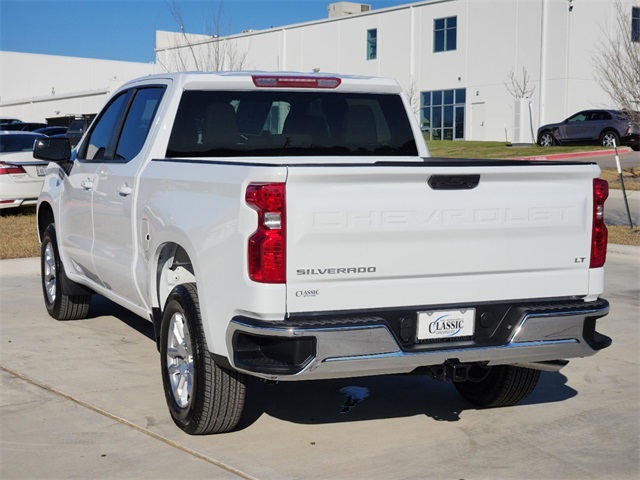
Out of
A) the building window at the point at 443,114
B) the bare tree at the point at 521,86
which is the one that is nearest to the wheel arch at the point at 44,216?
the bare tree at the point at 521,86

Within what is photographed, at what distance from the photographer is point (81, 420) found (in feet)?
19.1

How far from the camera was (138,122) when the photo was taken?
688 cm

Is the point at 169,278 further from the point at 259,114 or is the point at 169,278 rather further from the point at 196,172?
the point at 259,114

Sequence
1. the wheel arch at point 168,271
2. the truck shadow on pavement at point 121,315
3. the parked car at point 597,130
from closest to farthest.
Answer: the wheel arch at point 168,271, the truck shadow on pavement at point 121,315, the parked car at point 597,130

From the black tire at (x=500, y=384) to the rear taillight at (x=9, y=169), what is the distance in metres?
13.3

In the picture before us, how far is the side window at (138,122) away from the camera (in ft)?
21.8

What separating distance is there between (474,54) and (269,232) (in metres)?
44.5

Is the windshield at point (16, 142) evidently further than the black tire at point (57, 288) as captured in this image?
Yes

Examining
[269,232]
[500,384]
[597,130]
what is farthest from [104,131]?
[597,130]

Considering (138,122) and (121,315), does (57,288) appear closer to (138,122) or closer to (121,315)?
(121,315)

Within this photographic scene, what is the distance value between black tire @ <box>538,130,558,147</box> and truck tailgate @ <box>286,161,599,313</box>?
33716 millimetres

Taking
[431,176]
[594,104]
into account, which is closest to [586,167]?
[431,176]

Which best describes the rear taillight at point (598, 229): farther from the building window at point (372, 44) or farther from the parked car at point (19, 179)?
the building window at point (372, 44)

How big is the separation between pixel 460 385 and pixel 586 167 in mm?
1904
